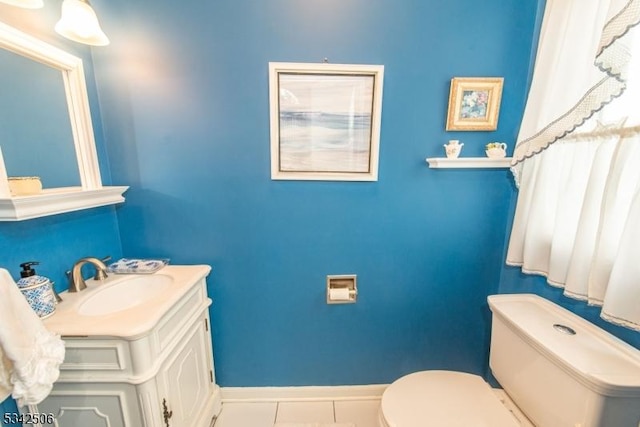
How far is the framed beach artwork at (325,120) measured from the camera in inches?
50.7

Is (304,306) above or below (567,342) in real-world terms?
below

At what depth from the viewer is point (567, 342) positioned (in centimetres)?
89

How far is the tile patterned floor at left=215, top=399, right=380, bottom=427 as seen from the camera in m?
1.46

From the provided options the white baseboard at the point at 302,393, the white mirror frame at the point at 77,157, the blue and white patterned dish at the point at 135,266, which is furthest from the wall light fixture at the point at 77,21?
the white baseboard at the point at 302,393

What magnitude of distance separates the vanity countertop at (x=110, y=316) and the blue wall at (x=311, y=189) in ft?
→ 1.06

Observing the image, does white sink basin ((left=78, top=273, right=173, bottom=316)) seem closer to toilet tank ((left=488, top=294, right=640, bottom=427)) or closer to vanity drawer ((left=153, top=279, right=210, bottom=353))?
vanity drawer ((left=153, top=279, right=210, bottom=353))

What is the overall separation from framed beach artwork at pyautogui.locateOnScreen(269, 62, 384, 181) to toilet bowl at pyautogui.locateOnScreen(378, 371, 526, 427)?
3.33ft

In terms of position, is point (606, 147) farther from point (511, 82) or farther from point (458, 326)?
point (458, 326)

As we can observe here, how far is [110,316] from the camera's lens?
0.91m

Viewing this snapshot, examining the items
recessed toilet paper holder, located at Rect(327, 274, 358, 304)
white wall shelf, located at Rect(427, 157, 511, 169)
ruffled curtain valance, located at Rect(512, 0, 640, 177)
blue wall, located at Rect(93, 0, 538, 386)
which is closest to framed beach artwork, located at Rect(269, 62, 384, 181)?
blue wall, located at Rect(93, 0, 538, 386)

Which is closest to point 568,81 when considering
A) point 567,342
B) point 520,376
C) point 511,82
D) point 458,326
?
point 511,82

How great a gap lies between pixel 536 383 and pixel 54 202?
192 centimetres

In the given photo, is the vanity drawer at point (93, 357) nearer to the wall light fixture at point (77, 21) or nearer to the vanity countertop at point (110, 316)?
the vanity countertop at point (110, 316)

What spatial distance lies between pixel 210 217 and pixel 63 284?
66 cm
